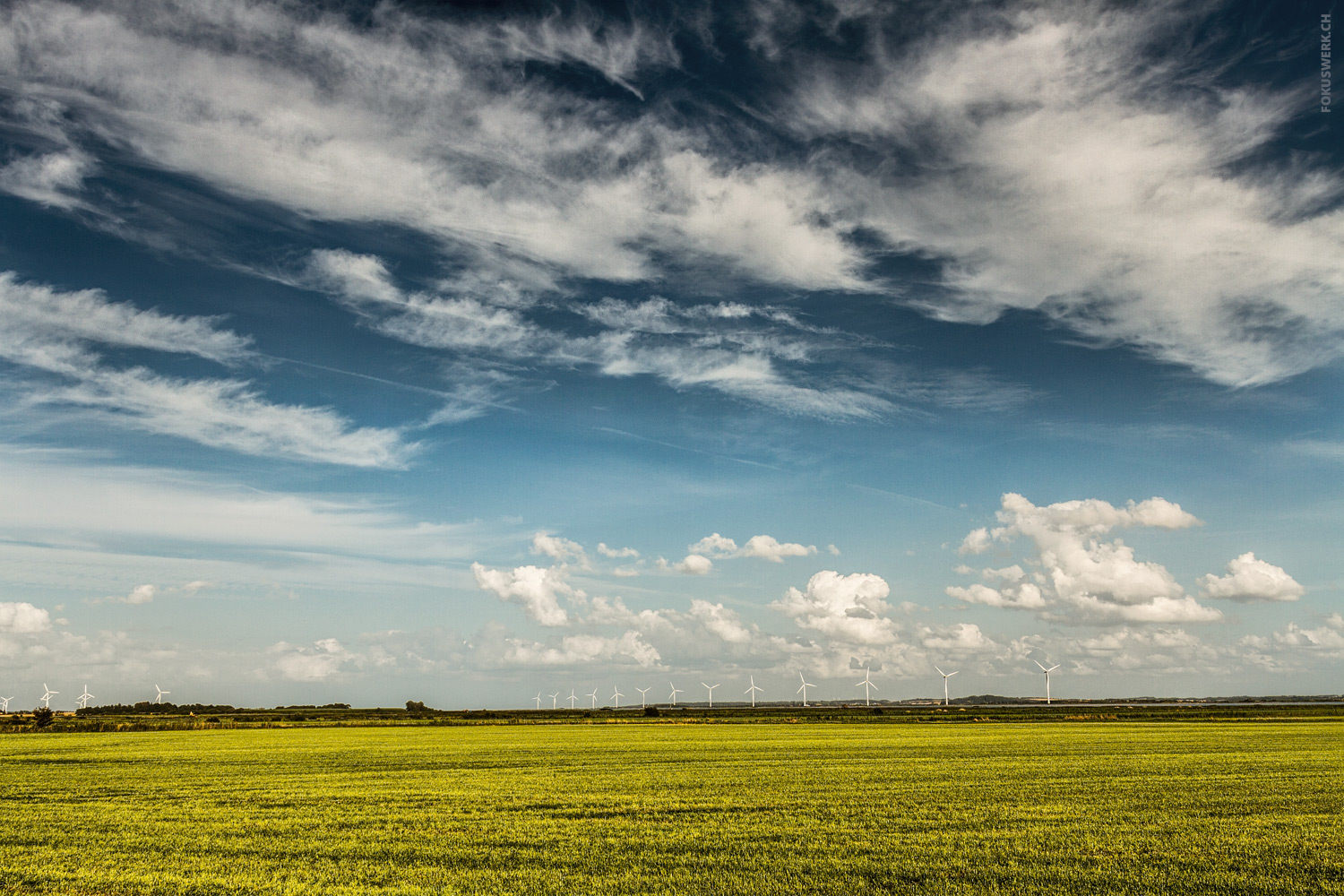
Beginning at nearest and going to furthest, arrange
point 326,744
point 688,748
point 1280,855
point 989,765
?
point 1280,855
point 989,765
point 688,748
point 326,744

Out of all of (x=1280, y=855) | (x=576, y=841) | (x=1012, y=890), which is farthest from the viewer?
(x=576, y=841)

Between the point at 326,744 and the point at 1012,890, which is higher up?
the point at 1012,890

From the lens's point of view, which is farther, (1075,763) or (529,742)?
(529,742)

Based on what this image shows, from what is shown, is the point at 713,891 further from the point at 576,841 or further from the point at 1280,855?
the point at 1280,855

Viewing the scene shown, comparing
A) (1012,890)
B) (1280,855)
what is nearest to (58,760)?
(1012,890)

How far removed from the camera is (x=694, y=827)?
75.8 ft

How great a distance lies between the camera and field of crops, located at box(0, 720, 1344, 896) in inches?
677

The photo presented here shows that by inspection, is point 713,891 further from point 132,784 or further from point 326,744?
point 326,744

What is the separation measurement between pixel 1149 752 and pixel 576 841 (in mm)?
44228

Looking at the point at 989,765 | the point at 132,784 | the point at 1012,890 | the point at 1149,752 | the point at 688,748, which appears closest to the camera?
the point at 1012,890

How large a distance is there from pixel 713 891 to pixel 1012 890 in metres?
5.71

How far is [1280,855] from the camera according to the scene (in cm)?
1862

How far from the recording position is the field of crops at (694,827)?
17.2 metres

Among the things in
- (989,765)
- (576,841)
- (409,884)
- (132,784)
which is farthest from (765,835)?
(132,784)
